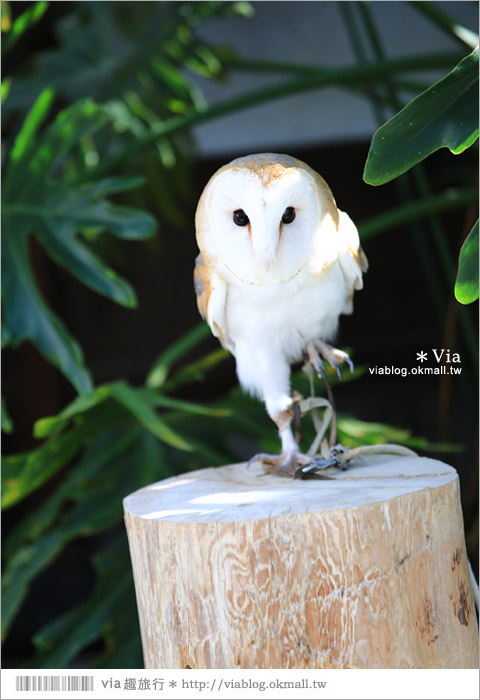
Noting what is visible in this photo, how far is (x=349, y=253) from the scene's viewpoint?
853 mm

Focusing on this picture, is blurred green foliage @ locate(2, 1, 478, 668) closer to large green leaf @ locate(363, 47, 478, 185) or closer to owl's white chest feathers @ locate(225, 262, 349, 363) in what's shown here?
owl's white chest feathers @ locate(225, 262, 349, 363)

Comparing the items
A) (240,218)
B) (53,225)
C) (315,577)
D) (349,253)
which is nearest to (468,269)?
(349,253)

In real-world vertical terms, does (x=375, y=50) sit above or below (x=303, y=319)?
above

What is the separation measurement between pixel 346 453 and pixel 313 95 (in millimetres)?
1702

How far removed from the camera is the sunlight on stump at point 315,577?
2.51ft

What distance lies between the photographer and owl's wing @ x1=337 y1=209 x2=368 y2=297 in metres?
0.85

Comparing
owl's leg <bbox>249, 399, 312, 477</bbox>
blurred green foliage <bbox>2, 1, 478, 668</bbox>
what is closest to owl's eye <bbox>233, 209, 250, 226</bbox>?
owl's leg <bbox>249, 399, 312, 477</bbox>

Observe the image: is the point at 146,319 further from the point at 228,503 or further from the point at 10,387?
the point at 228,503

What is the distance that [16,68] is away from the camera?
2291 mm

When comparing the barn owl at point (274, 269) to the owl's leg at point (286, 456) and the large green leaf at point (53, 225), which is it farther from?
the large green leaf at point (53, 225)

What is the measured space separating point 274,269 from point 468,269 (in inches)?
7.7

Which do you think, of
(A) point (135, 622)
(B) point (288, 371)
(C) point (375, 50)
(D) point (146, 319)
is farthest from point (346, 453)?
(D) point (146, 319)

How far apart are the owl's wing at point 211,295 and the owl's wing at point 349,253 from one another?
133 mm

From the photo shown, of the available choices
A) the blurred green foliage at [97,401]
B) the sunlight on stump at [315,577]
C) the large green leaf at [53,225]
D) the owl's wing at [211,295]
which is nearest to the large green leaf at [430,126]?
the owl's wing at [211,295]
